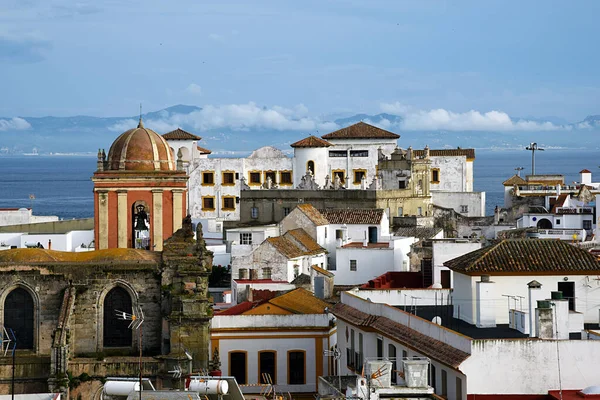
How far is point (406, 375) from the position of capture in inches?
1261

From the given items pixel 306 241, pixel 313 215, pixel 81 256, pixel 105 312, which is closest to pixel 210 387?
pixel 105 312

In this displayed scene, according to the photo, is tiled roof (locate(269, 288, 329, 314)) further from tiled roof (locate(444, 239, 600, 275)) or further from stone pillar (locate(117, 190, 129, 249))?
tiled roof (locate(444, 239, 600, 275))

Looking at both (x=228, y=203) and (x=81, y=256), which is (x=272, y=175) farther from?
(x=81, y=256)

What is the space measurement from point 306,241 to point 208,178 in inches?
1525

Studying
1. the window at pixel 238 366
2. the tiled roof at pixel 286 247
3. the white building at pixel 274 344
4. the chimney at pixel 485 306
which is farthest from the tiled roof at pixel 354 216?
the chimney at pixel 485 306

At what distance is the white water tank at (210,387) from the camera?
36.6m

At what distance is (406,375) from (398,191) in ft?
222

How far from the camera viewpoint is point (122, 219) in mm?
52469

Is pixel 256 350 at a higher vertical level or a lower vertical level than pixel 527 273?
lower

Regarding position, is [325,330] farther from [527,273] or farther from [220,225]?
[220,225]

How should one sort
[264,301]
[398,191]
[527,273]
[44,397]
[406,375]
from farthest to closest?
[398,191], [264,301], [527,273], [44,397], [406,375]

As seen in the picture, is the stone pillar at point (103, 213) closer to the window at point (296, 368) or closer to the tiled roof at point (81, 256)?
the tiled roof at point (81, 256)

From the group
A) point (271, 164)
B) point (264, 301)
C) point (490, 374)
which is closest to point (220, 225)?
point (271, 164)

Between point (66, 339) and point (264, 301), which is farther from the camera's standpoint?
point (264, 301)
